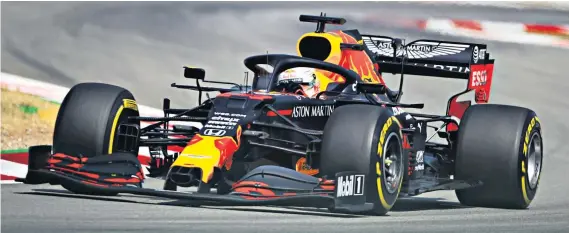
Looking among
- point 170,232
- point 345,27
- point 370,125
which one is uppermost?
point 345,27

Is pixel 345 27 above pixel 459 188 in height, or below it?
above

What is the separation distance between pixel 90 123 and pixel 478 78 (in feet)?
16.8

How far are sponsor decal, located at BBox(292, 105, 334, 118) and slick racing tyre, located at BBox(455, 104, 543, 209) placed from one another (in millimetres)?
1403

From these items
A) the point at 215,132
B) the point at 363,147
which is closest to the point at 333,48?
the point at 215,132

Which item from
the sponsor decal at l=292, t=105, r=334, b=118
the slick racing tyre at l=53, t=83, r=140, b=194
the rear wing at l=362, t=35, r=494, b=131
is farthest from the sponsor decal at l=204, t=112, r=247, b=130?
the rear wing at l=362, t=35, r=494, b=131

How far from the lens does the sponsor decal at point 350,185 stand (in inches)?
516

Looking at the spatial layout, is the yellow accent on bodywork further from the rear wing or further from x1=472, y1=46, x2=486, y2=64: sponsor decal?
x1=472, y1=46, x2=486, y2=64: sponsor decal

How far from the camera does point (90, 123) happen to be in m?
14.4

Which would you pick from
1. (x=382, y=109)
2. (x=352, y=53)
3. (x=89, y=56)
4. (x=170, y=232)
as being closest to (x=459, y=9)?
(x=89, y=56)

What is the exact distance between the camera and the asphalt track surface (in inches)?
494

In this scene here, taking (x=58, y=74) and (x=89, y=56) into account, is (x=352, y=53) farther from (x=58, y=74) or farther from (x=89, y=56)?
(x=89, y=56)

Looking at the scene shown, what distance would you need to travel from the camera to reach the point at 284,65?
50.5 feet

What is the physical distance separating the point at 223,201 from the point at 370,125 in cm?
159

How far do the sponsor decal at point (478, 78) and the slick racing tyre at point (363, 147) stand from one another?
3.61 m
